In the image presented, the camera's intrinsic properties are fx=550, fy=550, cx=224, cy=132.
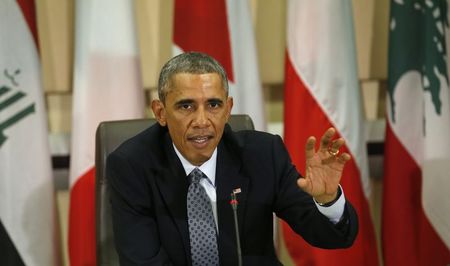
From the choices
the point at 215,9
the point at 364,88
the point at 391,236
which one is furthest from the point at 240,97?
the point at 391,236

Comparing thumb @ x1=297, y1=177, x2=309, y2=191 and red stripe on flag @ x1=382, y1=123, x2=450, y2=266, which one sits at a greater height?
thumb @ x1=297, y1=177, x2=309, y2=191

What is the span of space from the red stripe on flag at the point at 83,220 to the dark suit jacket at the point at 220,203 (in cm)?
86

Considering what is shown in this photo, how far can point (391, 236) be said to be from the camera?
9.03 ft

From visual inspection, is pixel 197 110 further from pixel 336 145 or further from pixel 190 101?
pixel 336 145

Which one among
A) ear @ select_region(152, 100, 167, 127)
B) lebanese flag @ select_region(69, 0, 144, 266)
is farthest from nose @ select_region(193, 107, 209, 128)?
lebanese flag @ select_region(69, 0, 144, 266)

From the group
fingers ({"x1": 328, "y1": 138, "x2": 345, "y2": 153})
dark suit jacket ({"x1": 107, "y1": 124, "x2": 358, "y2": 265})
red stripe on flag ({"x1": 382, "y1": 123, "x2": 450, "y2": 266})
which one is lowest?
red stripe on flag ({"x1": 382, "y1": 123, "x2": 450, "y2": 266})

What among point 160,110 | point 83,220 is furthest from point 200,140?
point 83,220

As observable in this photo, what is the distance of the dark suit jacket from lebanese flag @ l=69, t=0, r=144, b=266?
32.9 inches

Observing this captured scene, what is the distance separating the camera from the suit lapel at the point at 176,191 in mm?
1596

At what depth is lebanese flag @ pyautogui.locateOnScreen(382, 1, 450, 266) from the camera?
2584 mm

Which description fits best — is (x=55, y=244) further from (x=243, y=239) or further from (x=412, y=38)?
(x=412, y=38)

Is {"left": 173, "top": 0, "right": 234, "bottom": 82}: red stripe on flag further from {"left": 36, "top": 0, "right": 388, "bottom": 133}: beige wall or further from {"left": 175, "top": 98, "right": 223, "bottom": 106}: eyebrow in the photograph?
{"left": 175, "top": 98, "right": 223, "bottom": 106}: eyebrow

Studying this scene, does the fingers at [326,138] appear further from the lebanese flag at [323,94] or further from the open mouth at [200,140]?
the lebanese flag at [323,94]

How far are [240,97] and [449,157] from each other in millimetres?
1032
